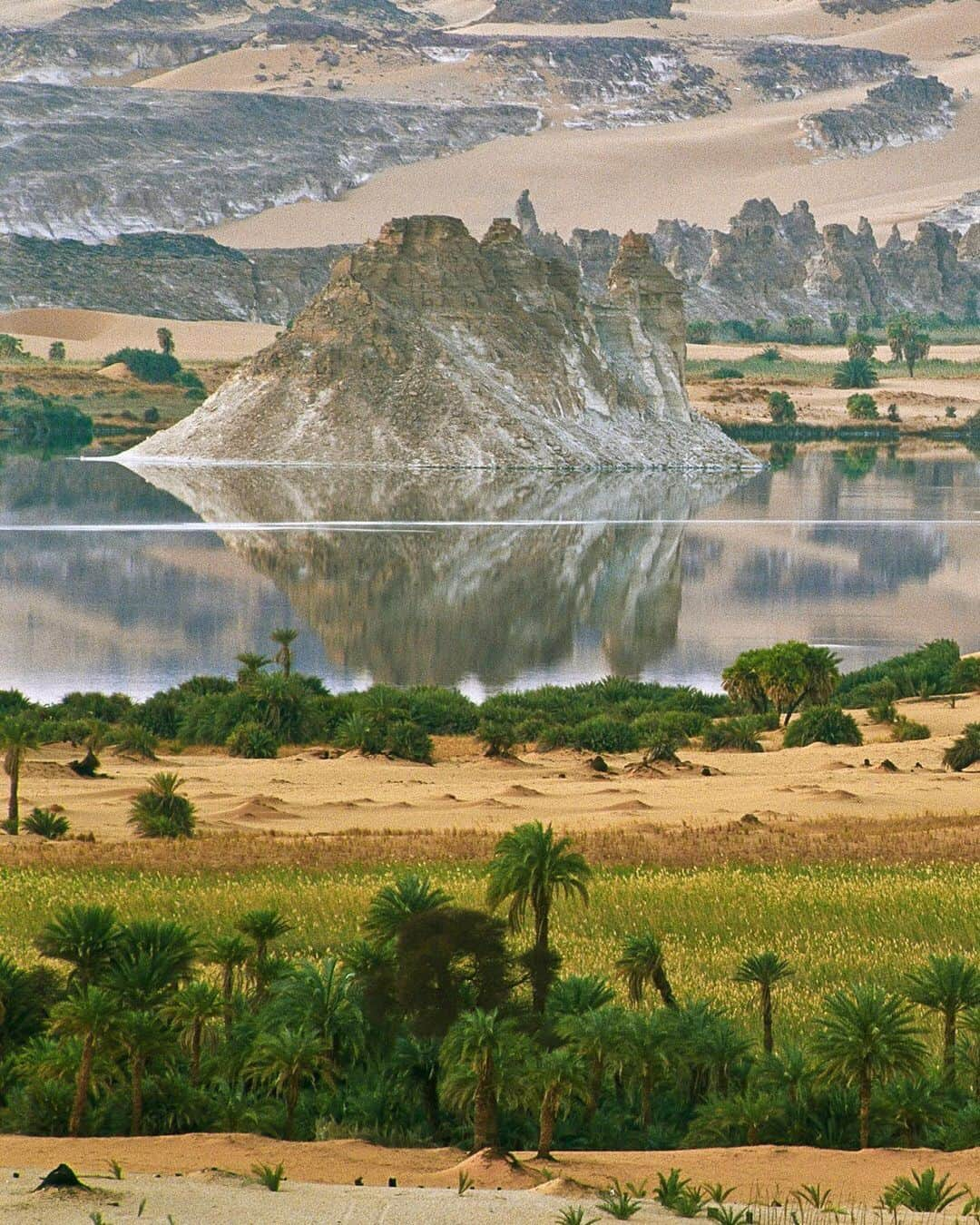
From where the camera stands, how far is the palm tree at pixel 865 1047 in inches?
456

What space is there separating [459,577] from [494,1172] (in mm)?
49064

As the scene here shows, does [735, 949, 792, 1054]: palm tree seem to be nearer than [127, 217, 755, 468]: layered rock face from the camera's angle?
Yes

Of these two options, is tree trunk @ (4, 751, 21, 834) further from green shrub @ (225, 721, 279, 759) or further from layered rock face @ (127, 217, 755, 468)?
layered rock face @ (127, 217, 755, 468)

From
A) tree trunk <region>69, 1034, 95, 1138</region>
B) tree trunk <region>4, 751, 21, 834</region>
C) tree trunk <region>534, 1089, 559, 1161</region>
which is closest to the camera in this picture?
tree trunk <region>534, 1089, 559, 1161</region>

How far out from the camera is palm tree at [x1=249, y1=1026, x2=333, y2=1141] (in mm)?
11555

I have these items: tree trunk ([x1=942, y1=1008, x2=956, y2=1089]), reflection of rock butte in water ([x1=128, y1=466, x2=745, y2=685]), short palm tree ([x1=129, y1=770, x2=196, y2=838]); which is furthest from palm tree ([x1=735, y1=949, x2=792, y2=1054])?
reflection of rock butte in water ([x1=128, y1=466, x2=745, y2=685])

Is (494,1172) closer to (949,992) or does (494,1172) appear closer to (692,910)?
(949,992)

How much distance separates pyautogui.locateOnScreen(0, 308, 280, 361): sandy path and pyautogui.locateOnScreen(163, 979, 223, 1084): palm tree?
171m

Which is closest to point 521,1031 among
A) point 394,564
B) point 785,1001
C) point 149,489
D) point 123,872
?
point 785,1001

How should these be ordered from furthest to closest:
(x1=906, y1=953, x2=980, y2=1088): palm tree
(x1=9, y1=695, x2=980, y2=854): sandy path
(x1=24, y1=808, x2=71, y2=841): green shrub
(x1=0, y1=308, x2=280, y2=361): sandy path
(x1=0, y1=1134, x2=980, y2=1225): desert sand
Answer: (x1=0, y1=308, x2=280, y2=361): sandy path → (x1=9, y1=695, x2=980, y2=854): sandy path → (x1=24, y1=808, x2=71, y2=841): green shrub → (x1=906, y1=953, x2=980, y2=1088): palm tree → (x1=0, y1=1134, x2=980, y2=1225): desert sand

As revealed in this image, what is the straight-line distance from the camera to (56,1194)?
9.35 meters

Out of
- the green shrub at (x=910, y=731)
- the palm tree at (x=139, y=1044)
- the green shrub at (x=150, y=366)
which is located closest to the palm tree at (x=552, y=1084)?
the palm tree at (x=139, y=1044)

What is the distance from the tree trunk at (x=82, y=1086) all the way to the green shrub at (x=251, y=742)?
21.4 m

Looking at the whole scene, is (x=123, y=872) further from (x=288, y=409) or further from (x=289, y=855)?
(x=288, y=409)
